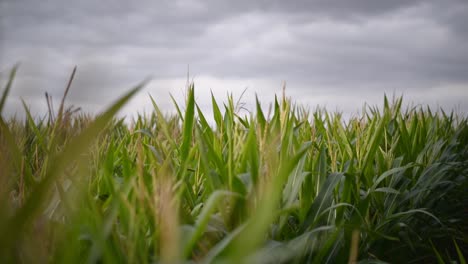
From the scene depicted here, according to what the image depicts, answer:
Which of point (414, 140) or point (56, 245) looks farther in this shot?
point (414, 140)

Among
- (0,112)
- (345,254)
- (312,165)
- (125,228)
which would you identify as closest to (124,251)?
(125,228)

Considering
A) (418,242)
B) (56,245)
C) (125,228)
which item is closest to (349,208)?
(418,242)

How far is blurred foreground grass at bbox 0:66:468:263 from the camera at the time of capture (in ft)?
2.56

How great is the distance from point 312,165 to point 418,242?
0.82m

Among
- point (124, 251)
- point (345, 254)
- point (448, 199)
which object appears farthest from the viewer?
point (448, 199)

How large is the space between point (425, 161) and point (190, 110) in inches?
76.5

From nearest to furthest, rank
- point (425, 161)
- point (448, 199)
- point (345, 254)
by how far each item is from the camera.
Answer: point (345, 254), point (448, 199), point (425, 161)

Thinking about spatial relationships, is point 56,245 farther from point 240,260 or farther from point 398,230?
point 398,230

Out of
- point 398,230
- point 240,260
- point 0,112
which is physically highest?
point 0,112

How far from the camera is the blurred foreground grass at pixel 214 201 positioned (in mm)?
780

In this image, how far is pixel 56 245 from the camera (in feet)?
3.47

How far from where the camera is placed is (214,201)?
0.98 meters

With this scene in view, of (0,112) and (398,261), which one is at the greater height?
(0,112)

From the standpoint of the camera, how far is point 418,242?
2.21 metres
